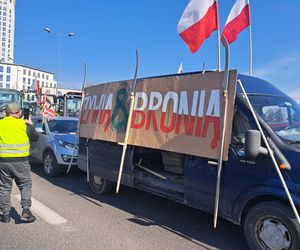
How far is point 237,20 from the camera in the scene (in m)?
8.94

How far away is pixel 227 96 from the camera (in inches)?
179

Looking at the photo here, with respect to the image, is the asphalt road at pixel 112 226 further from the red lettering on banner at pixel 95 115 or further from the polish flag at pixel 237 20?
the polish flag at pixel 237 20

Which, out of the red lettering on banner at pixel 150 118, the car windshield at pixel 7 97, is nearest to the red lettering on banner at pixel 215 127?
the red lettering on banner at pixel 150 118

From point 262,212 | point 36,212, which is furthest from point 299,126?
point 36,212

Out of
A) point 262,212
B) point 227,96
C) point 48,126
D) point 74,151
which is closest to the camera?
point 262,212

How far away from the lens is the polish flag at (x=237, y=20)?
8812mm

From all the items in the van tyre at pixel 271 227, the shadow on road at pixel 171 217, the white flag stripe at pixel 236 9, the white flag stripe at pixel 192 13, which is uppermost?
the white flag stripe at pixel 236 9

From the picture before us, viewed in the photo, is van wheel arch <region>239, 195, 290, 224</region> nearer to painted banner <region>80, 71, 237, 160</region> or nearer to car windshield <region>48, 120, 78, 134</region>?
painted banner <region>80, 71, 237, 160</region>

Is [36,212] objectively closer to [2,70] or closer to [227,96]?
[227,96]

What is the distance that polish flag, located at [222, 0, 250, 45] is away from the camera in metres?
8.81

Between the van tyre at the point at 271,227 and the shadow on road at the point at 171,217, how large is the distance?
19.8 inches

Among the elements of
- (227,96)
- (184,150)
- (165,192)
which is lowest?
(165,192)

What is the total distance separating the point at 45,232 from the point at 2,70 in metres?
117

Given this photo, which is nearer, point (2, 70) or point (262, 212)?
point (262, 212)
